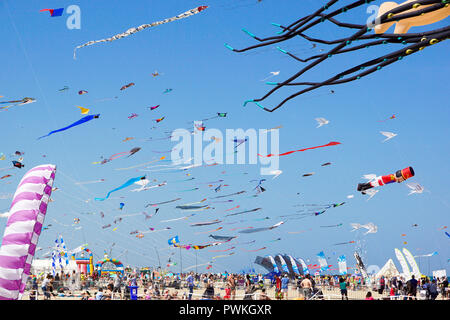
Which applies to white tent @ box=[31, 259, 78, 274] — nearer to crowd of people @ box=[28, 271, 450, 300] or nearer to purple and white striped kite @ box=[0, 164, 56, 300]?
crowd of people @ box=[28, 271, 450, 300]

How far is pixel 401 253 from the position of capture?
3145cm

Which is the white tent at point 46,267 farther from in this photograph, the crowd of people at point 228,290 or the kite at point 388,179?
the kite at point 388,179

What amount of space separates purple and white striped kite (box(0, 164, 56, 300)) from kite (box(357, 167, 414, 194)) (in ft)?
33.5

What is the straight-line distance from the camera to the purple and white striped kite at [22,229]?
13430 millimetres

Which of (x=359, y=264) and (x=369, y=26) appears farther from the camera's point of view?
(x=359, y=264)

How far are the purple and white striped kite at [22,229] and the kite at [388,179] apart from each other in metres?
10.2

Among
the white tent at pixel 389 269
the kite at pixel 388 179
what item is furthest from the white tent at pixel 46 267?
the kite at pixel 388 179

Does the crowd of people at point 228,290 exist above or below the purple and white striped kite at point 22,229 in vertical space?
below

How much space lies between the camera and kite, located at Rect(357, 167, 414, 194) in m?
7.10

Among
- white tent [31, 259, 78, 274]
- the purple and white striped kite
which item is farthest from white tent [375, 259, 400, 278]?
the purple and white striped kite
